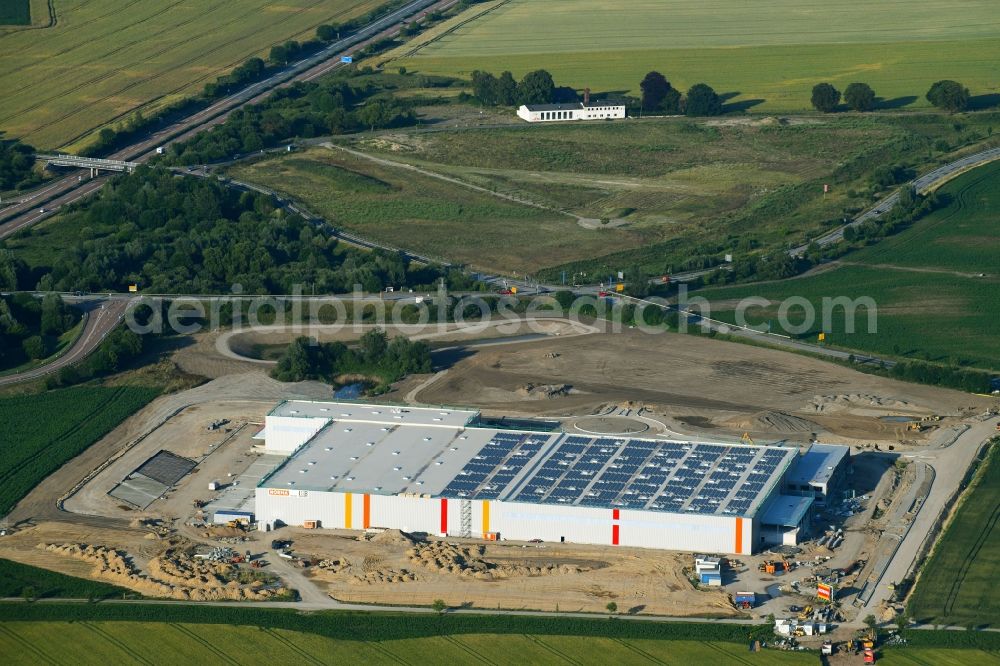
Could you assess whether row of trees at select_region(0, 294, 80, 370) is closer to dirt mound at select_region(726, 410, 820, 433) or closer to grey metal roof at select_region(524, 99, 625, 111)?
dirt mound at select_region(726, 410, 820, 433)

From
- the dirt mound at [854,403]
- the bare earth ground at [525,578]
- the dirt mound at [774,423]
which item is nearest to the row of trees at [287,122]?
the dirt mound at [774,423]

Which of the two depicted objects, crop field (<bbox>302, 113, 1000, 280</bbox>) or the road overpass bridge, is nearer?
crop field (<bbox>302, 113, 1000, 280</bbox>)

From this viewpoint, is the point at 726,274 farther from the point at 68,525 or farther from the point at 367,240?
the point at 68,525

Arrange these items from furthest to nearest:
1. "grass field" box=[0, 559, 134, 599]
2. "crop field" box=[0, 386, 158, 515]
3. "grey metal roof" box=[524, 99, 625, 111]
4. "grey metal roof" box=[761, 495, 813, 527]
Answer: "grey metal roof" box=[524, 99, 625, 111], "crop field" box=[0, 386, 158, 515], "grey metal roof" box=[761, 495, 813, 527], "grass field" box=[0, 559, 134, 599]

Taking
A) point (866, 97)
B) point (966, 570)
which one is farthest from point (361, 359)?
point (866, 97)

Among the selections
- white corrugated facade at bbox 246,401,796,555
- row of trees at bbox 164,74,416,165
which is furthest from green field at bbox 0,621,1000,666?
row of trees at bbox 164,74,416,165

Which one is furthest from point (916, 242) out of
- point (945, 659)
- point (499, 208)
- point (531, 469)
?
point (945, 659)

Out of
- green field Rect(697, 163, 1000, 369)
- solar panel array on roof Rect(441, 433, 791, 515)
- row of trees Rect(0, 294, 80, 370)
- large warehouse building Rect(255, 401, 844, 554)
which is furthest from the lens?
green field Rect(697, 163, 1000, 369)
